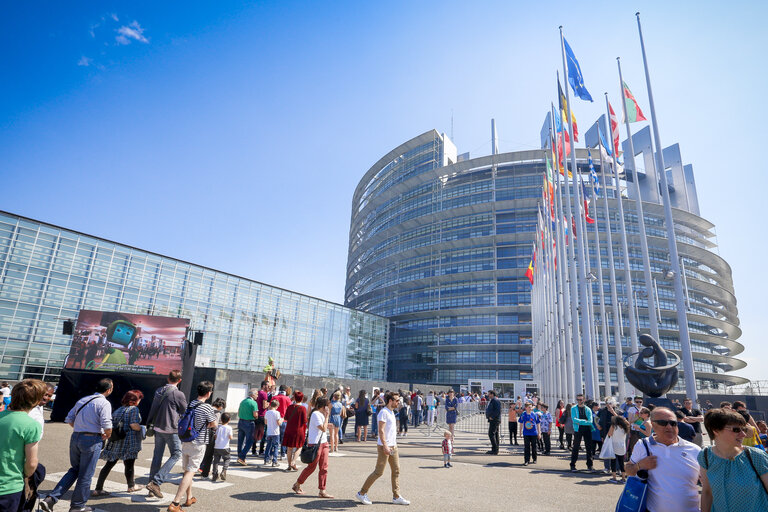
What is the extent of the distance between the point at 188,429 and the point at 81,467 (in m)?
1.41

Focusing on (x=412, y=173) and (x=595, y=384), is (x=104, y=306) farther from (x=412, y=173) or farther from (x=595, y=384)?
(x=412, y=173)

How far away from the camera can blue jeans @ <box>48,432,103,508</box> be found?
5.77 m

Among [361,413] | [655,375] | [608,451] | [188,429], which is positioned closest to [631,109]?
[655,375]

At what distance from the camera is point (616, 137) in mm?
23016

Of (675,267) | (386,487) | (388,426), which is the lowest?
(386,487)

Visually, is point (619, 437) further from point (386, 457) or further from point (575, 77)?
point (575, 77)

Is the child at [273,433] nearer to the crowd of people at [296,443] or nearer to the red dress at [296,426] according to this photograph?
the crowd of people at [296,443]

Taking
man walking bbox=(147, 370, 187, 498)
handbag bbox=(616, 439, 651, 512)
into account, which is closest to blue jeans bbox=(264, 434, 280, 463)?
man walking bbox=(147, 370, 187, 498)

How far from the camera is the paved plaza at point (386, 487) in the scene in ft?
22.2

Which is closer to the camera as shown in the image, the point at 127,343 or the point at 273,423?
the point at 273,423

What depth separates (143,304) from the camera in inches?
1222

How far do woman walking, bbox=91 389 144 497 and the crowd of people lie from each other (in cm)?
2

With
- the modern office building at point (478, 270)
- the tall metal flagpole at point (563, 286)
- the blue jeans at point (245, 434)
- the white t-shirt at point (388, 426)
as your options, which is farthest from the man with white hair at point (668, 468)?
the modern office building at point (478, 270)

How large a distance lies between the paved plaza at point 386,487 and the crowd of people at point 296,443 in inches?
13.1
